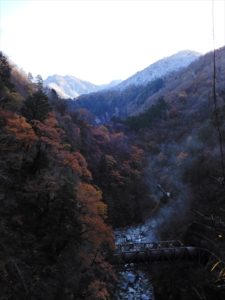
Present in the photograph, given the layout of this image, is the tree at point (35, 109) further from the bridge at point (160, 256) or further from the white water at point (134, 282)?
the white water at point (134, 282)

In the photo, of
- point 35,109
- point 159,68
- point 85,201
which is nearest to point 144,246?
point 85,201

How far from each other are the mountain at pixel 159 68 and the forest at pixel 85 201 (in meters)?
99.4

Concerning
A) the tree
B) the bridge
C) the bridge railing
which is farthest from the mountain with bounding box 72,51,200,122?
the bridge

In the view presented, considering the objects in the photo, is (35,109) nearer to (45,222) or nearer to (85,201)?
(85,201)

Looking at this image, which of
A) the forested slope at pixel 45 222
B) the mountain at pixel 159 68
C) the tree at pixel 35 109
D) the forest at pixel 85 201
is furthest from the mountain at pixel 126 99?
the forested slope at pixel 45 222

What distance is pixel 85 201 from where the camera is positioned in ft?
73.8

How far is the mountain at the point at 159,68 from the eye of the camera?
14950 centimetres

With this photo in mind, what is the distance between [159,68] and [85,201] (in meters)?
143

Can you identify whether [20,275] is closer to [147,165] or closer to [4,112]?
[4,112]

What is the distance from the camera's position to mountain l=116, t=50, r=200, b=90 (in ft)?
490

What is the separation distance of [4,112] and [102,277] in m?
14.3

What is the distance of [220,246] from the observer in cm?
2120

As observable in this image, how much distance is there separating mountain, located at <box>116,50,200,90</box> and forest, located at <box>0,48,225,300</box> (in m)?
99.4

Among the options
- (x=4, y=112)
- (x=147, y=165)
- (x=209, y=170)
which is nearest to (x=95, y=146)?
(x=147, y=165)
